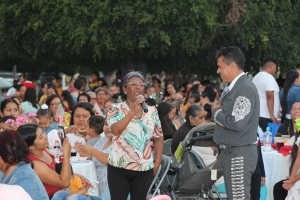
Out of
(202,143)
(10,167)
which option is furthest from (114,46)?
(10,167)

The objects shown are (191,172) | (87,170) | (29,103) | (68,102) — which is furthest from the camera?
(68,102)

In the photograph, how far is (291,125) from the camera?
449 inches

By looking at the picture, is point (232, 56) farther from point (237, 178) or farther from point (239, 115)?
point (237, 178)

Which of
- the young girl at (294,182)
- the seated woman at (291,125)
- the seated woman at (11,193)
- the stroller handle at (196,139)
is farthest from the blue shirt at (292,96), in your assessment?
the seated woman at (11,193)

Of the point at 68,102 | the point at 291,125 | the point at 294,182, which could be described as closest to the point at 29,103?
the point at 68,102

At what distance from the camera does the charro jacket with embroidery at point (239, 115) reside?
707cm

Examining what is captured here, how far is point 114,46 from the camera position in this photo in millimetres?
22141

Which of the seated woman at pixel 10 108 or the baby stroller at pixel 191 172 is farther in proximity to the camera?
the seated woman at pixel 10 108

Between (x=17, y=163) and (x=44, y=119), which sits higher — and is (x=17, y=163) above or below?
above

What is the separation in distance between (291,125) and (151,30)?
420 inches

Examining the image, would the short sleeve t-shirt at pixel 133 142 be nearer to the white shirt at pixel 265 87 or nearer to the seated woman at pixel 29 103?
the white shirt at pixel 265 87

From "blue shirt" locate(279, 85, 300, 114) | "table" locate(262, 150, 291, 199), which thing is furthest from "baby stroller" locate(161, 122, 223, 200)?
"blue shirt" locate(279, 85, 300, 114)

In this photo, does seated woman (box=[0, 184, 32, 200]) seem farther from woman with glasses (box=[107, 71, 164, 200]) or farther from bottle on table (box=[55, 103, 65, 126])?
bottle on table (box=[55, 103, 65, 126])

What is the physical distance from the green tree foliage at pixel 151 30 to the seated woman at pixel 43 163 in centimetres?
1415
